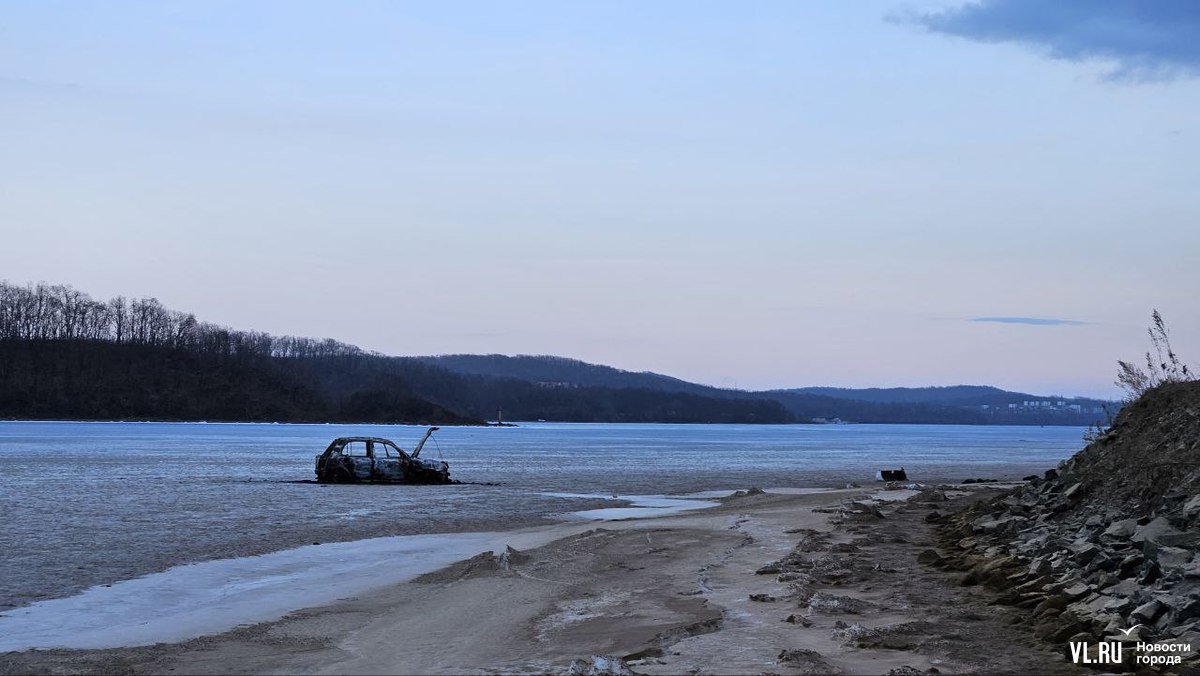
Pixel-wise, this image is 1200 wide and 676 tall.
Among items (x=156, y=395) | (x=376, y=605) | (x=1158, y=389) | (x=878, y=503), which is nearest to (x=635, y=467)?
(x=878, y=503)

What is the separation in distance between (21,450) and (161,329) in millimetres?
125109

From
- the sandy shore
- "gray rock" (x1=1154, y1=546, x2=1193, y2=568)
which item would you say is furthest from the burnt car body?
"gray rock" (x1=1154, y1=546, x2=1193, y2=568)

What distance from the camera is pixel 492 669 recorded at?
33.2 feet

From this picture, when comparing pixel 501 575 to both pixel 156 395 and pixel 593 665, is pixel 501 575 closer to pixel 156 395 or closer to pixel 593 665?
pixel 593 665

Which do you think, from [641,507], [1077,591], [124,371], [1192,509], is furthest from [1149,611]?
[124,371]

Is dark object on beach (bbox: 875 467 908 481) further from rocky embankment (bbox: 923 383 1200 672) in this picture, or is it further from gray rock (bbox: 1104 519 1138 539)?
gray rock (bbox: 1104 519 1138 539)

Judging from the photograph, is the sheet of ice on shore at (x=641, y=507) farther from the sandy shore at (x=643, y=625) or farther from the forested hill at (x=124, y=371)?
the forested hill at (x=124, y=371)

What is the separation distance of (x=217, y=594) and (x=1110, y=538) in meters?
12.8

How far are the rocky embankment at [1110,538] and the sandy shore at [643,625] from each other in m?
0.58

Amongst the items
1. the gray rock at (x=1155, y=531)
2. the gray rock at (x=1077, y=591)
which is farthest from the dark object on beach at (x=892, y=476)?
the gray rock at (x=1077, y=591)

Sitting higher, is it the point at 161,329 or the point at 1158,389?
the point at 161,329

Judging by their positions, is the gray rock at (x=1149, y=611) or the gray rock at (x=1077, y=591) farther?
the gray rock at (x=1077, y=591)

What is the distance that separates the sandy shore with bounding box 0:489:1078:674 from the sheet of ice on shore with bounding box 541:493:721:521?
10.7 metres

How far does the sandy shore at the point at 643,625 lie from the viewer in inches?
399
